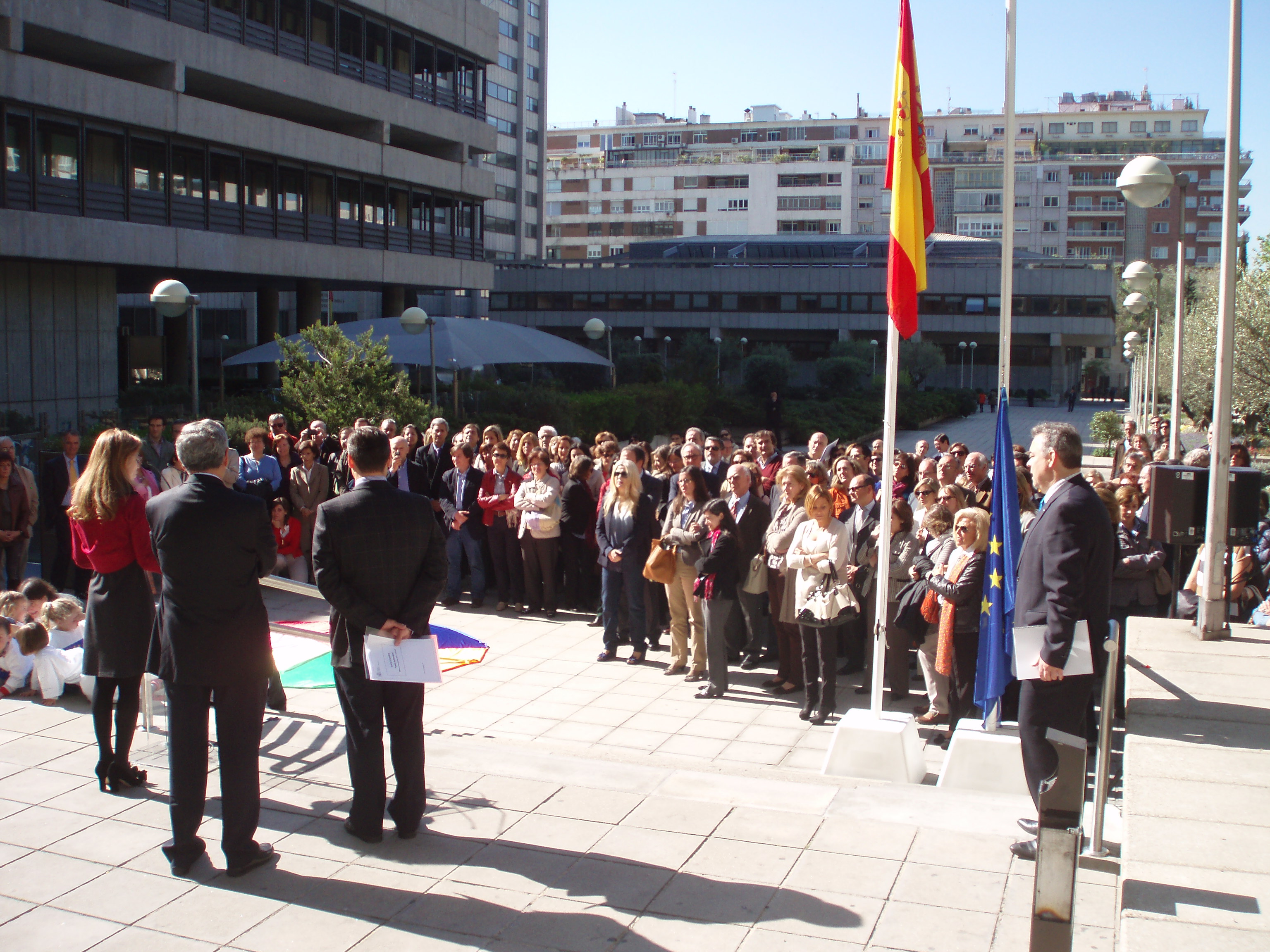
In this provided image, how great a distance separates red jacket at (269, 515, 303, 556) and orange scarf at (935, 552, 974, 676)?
277 inches

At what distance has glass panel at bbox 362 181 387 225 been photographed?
3491cm

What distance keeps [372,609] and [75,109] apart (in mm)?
24328

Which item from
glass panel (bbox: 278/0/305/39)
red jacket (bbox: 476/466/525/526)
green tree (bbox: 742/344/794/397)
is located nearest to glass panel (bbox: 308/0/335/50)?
glass panel (bbox: 278/0/305/39)

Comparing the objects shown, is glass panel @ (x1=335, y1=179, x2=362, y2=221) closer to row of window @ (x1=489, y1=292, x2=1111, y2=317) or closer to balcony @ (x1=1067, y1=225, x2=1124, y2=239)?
row of window @ (x1=489, y1=292, x2=1111, y2=317)

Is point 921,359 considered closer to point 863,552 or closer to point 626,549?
point 626,549

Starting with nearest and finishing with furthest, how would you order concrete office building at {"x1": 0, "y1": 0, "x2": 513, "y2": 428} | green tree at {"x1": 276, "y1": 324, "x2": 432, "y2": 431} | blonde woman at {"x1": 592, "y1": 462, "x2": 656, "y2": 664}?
blonde woman at {"x1": 592, "y1": 462, "x2": 656, "y2": 664} → green tree at {"x1": 276, "y1": 324, "x2": 432, "y2": 431} → concrete office building at {"x1": 0, "y1": 0, "x2": 513, "y2": 428}

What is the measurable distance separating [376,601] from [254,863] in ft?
4.05

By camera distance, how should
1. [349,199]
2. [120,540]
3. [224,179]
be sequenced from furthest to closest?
[349,199]
[224,179]
[120,540]

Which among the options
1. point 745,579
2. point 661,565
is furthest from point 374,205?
point 745,579

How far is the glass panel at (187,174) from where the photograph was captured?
93.1 ft

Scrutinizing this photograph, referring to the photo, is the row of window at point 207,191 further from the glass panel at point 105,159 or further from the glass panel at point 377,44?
the glass panel at point 377,44

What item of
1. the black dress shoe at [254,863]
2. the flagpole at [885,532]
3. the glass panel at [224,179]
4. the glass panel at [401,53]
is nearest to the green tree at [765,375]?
the glass panel at [401,53]

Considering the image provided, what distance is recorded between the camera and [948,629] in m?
8.00

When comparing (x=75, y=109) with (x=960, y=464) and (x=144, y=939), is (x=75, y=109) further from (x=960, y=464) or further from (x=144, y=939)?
(x=144, y=939)
